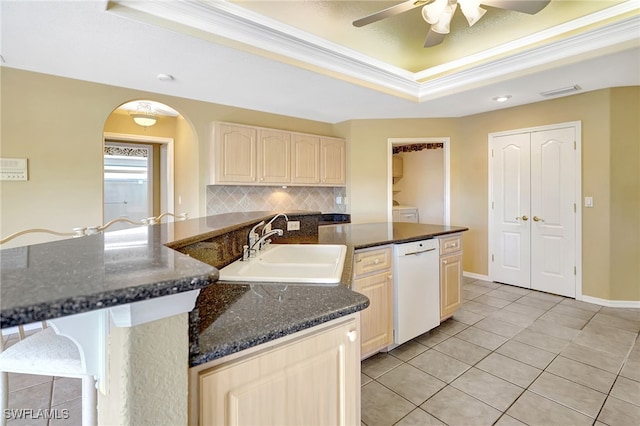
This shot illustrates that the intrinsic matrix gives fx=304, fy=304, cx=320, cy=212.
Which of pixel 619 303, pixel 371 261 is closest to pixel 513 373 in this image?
pixel 371 261

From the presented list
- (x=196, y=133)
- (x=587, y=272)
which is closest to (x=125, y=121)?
(x=196, y=133)

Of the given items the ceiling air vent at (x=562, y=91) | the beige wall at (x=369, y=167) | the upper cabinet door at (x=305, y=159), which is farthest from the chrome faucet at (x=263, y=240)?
the ceiling air vent at (x=562, y=91)

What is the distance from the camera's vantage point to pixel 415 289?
247cm

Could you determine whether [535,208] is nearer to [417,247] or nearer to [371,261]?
[417,247]

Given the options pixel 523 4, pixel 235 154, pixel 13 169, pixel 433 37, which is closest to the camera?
pixel 523 4

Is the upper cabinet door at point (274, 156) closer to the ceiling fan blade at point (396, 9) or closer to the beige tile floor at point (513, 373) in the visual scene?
the ceiling fan blade at point (396, 9)

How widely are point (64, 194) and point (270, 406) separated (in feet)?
10.7

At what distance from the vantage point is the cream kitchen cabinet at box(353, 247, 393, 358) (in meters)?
2.11

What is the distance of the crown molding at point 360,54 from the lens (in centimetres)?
216

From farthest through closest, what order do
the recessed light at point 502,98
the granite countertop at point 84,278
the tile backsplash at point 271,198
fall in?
the tile backsplash at point 271,198
the recessed light at point 502,98
the granite countertop at point 84,278

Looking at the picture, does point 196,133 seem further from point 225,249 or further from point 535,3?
point 535,3

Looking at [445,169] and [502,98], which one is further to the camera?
[445,169]

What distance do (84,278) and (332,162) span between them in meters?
4.28

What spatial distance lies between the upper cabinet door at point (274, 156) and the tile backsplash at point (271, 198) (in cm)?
38
